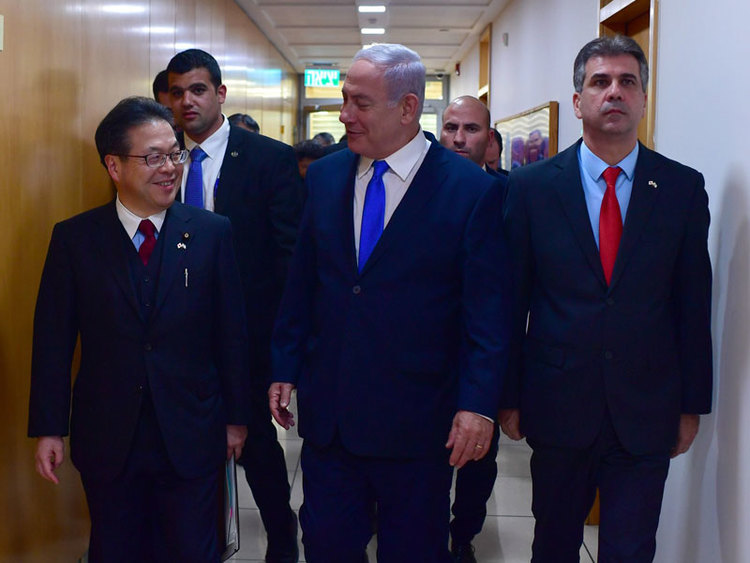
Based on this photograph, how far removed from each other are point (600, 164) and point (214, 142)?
154 cm

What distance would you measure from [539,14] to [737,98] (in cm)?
492

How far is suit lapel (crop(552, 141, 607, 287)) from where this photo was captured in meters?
2.44

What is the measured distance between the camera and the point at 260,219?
3355 millimetres

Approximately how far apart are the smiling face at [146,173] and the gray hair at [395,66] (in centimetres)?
65

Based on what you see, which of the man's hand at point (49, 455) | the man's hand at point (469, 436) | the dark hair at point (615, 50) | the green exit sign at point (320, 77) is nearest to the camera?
the man's hand at point (469, 436)

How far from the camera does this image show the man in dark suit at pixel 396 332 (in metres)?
2.26

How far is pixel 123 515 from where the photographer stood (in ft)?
8.11

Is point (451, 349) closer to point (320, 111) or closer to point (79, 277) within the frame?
point (79, 277)

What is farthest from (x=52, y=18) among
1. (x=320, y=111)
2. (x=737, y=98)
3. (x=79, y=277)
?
(x=320, y=111)

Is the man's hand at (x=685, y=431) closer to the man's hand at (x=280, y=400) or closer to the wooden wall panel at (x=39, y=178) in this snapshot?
the man's hand at (x=280, y=400)

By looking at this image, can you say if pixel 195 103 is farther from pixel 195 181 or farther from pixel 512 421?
pixel 512 421

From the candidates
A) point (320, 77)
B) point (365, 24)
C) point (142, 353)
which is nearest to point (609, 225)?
point (142, 353)

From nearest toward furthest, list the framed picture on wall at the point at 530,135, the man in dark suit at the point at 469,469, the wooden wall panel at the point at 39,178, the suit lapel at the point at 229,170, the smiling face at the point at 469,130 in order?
the wooden wall panel at the point at 39,178
the suit lapel at the point at 229,170
the man in dark suit at the point at 469,469
the smiling face at the point at 469,130
the framed picture on wall at the point at 530,135

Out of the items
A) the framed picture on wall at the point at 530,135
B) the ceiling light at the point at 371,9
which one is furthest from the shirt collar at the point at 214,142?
the ceiling light at the point at 371,9
